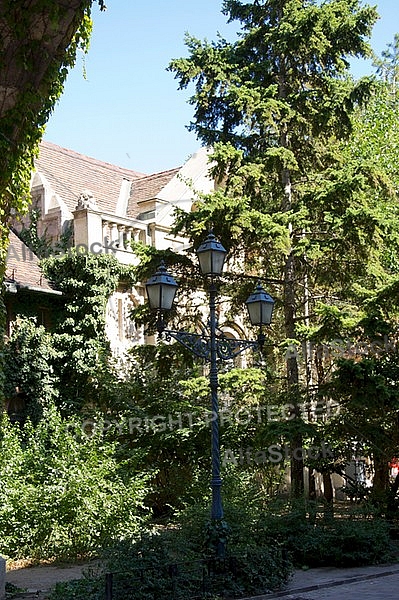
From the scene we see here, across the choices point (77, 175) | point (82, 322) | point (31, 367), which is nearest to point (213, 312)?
point (31, 367)

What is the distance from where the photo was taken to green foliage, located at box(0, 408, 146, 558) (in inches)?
599

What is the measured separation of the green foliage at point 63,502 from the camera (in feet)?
49.9

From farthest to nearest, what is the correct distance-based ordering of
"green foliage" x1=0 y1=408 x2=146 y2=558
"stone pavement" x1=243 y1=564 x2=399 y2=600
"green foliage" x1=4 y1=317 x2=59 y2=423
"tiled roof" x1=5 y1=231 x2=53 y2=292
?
"tiled roof" x1=5 y1=231 x2=53 y2=292, "green foliage" x1=4 y1=317 x2=59 y2=423, "green foliage" x1=0 y1=408 x2=146 y2=558, "stone pavement" x1=243 y1=564 x2=399 y2=600

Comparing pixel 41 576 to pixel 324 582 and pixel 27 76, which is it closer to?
pixel 324 582

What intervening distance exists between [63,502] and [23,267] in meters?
10.5

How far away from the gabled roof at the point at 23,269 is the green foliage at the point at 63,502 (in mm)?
7686

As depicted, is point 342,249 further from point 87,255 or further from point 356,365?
point 87,255

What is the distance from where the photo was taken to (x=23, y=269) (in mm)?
24188

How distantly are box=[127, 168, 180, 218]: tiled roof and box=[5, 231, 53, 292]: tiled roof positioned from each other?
640cm

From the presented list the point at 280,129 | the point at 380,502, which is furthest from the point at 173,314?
the point at 380,502

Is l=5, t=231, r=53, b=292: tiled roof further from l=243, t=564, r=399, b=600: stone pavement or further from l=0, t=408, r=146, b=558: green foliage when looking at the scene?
l=243, t=564, r=399, b=600: stone pavement

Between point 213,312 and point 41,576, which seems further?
point 41,576

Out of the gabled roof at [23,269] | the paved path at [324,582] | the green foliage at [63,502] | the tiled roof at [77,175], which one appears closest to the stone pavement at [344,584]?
the paved path at [324,582]

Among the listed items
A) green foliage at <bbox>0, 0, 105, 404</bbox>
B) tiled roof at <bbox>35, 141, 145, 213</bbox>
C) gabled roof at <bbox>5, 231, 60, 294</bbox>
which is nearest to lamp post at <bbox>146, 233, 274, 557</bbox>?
green foliage at <bbox>0, 0, 105, 404</bbox>
